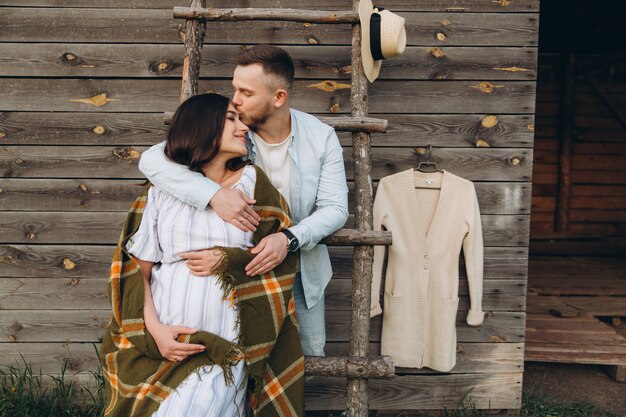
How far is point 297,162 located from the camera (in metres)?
2.34

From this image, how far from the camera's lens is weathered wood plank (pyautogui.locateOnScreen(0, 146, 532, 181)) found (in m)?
3.07

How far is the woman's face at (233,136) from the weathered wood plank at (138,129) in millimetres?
1139

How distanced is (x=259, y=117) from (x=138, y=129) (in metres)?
1.10

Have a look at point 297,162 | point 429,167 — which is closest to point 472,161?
point 429,167

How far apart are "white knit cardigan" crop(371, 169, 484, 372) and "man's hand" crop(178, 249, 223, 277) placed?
126cm

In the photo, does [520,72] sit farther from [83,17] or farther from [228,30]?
[83,17]

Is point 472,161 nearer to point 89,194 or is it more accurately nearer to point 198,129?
point 198,129

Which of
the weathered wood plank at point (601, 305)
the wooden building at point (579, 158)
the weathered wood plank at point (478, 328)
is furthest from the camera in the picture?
the wooden building at point (579, 158)

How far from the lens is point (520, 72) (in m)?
3.03

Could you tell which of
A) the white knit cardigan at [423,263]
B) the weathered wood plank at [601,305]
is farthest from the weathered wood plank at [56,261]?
the weathered wood plank at [601,305]

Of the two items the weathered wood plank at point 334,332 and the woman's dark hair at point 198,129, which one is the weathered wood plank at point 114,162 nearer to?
the weathered wood plank at point 334,332

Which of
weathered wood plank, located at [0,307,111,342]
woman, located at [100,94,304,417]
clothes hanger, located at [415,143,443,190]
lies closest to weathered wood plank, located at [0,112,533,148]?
clothes hanger, located at [415,143,443,190]

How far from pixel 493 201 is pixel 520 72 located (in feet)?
2.39

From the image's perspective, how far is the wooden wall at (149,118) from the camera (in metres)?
3.01
